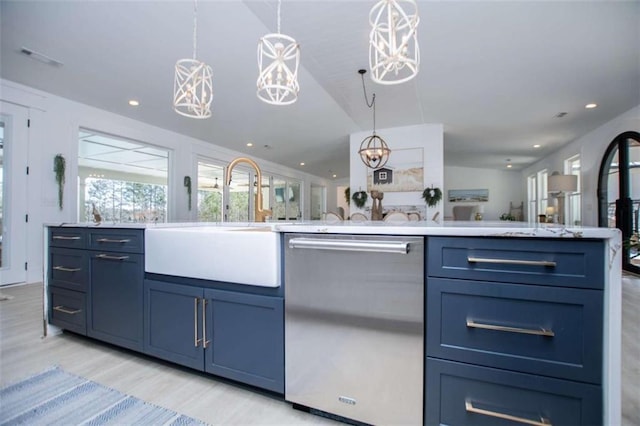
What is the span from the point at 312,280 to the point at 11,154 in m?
4.76

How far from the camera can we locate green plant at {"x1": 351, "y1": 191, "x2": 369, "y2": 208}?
654 centimetres

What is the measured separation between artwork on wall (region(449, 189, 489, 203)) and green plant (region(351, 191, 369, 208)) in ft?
19.4

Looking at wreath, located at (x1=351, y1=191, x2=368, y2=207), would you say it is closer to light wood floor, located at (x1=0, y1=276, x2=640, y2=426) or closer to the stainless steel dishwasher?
light wood floor, located at (x1=0, y1=276, x2=640, y2=426)

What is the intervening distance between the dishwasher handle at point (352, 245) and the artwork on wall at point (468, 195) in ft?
36.0

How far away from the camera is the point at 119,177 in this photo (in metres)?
5.51

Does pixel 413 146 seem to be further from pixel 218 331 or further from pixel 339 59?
pixel 218 331

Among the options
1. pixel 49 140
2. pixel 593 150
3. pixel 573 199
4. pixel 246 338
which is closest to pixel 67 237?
pixel 246 338

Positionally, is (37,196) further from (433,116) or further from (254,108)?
(433,116)

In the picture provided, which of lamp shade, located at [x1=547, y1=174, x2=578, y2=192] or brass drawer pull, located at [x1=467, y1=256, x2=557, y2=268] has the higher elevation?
lamp shade, located at [x1=547, y1=174, x2=578, y2=192]

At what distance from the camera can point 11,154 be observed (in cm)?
371

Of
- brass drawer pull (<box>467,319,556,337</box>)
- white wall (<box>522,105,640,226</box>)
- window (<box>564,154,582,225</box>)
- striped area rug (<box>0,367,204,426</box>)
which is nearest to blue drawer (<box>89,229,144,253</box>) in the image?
striped area rug (<box>0,367,204,426</box>)

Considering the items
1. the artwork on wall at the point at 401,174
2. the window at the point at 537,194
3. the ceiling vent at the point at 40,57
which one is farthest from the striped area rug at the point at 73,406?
the window at the point at 537,194

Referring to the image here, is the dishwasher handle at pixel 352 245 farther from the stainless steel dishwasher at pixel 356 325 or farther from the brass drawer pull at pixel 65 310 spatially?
the brass drawer pull at pixel 65 310

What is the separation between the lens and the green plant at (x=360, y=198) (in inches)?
258
